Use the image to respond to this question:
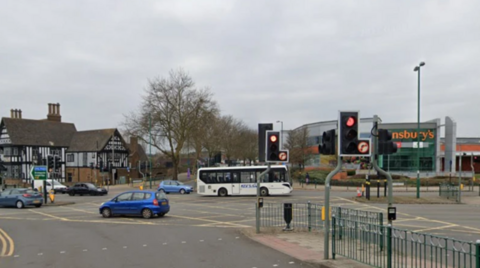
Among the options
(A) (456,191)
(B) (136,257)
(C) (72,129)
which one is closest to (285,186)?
(A) (456,191)

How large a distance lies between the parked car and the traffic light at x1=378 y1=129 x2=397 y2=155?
85.1 feet

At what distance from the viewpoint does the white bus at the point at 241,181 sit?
33594mm

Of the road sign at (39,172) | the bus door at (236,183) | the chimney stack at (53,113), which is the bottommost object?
the bus door at (236,183)

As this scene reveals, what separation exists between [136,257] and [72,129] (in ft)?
221

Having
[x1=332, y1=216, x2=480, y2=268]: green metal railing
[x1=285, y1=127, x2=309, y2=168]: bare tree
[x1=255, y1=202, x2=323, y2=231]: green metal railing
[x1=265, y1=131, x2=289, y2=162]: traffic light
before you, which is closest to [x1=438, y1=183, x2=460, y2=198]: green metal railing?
[x1=255, y1=202, x2=323, y2=231]: green metal railing

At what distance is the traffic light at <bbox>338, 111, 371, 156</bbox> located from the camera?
899cm

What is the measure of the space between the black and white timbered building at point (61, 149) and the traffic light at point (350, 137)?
188 feet

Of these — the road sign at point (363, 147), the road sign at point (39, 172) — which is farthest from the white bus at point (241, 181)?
the road sign at point (363, 147)

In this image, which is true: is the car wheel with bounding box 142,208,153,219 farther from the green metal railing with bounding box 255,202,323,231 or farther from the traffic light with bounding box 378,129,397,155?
the traffic light with bounding box 378,129,397,155

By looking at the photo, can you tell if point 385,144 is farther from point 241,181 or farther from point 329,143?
point 241,181

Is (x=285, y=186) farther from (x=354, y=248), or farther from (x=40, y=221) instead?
(x=354, y=248)

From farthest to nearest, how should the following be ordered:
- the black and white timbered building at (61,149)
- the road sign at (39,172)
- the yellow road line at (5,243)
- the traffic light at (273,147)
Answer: the black and white timbered building at (61,149) < the road sign at (39,172) < the traffic light at (273,147) < the yellow road line at (5,243)

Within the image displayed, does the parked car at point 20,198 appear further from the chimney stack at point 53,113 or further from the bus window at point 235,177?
the chimney stack at point 53,113

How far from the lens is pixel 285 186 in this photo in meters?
33.5
